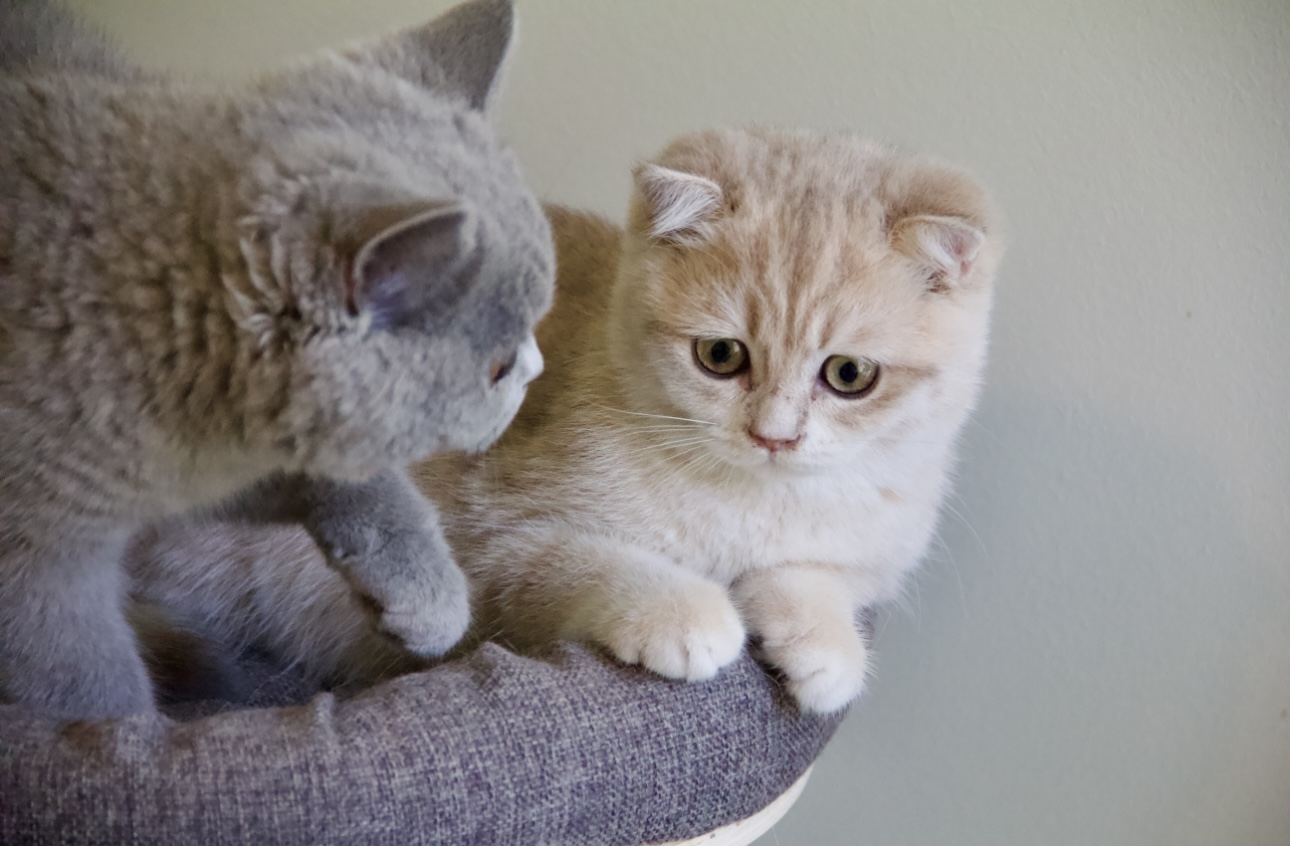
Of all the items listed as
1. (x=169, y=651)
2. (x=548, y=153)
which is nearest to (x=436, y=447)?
(x=169, y=651)

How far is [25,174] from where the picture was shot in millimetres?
737

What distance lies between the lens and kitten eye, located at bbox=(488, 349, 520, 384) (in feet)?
2.65

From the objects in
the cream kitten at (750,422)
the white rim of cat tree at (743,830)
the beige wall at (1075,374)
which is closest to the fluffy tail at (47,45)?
the cream kitten at (750,422)

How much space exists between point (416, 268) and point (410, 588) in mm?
352

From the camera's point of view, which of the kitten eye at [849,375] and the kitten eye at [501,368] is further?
the kitten eye at [849,375]

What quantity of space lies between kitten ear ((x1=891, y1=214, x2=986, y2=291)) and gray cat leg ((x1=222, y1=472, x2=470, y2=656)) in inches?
22.7

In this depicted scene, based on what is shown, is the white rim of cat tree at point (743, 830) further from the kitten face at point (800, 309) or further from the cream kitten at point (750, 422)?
the kitten face at point (800, 309)

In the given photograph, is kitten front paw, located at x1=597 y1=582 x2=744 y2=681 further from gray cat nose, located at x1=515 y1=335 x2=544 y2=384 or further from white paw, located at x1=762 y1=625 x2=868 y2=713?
gray cat nose, located at x1=515 y1=335 x2=544 y2=384

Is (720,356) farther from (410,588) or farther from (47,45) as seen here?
(47,45)

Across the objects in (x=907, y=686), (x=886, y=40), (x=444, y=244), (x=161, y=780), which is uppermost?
(x=886, y=40)

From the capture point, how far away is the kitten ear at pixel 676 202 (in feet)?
3.24

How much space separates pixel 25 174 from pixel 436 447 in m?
0.38

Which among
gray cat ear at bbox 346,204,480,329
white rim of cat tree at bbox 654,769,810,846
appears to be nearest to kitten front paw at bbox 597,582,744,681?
white rim of cat tree at bbox 654,769,810,846

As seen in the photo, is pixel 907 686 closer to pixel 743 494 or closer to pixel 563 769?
pixel 743 494
